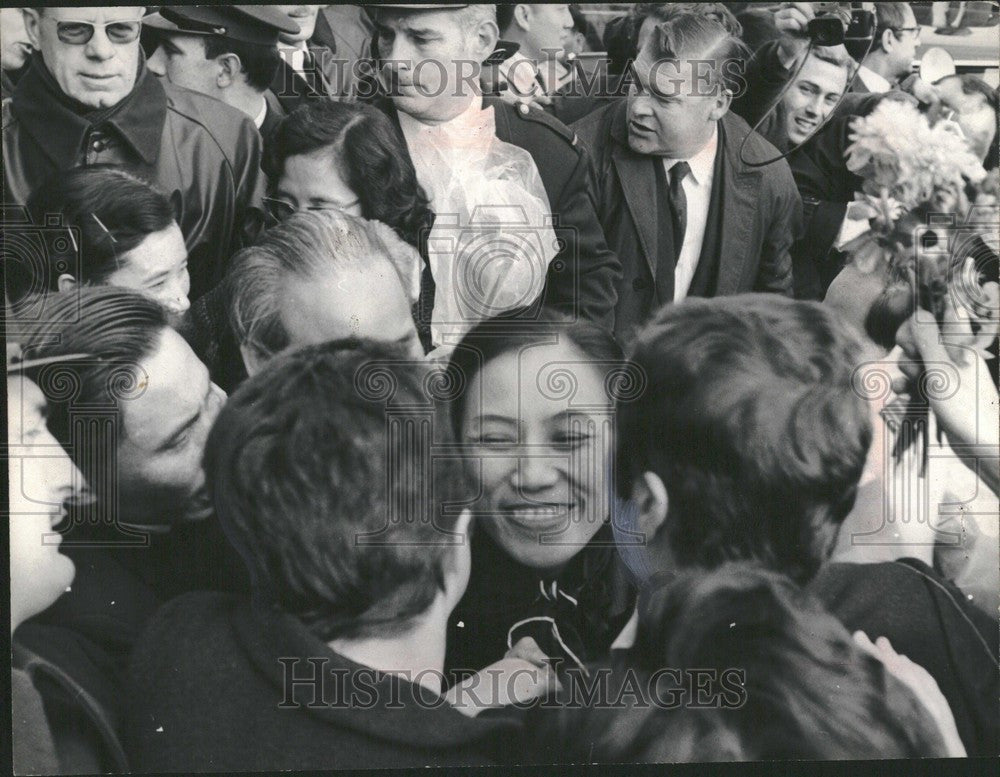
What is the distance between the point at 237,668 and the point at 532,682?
749 mm

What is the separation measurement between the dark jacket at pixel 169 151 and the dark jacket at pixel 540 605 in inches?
39.7

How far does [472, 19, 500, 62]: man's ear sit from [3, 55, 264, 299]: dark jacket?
605mm

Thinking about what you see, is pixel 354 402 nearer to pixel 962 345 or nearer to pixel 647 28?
pixel 647 28

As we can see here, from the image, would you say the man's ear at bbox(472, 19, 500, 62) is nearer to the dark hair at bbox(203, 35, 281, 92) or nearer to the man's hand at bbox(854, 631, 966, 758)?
the dark hair at bbox(203, 35, 281, 92)

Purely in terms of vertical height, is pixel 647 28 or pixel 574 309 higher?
pixel 647 28

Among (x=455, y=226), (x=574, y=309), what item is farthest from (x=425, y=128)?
(x=574, y=309)

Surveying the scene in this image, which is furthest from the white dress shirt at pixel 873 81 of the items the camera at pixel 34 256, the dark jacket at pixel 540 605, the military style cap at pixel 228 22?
the camera at pixel 34 256

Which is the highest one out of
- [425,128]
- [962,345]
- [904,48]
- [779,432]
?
[904,48]

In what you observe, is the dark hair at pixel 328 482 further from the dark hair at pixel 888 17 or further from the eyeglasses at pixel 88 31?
the dark hair at pixel 888 17

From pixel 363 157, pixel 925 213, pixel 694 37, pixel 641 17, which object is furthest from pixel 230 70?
pixel 925 213

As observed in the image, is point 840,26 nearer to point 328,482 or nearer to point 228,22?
point 228,22

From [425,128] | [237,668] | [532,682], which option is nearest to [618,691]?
[532,682]

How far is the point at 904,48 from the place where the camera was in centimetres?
303

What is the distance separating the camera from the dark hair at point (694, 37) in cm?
298
